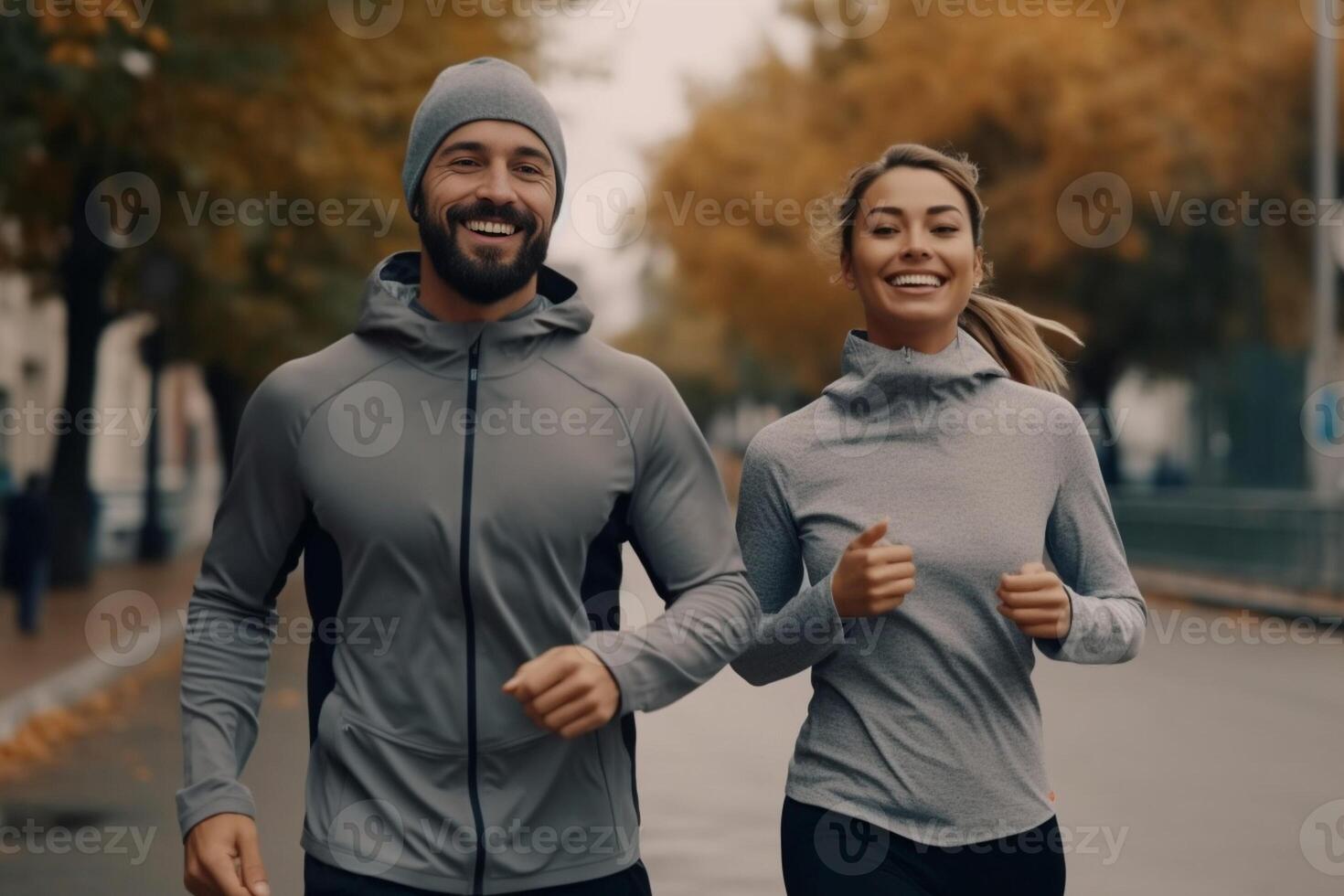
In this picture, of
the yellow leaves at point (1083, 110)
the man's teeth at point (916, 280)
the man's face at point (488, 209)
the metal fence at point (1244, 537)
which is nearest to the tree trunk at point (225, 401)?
the yellow leaves at point (1083, 110)

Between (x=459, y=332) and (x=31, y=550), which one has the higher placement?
(x=459, y=332)

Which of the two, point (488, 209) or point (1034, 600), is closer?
point (488, 209)

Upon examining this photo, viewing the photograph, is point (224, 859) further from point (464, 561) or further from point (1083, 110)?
point (1083, 110)

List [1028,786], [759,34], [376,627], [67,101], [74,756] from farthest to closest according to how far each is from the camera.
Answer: [759,34]
[67,101]
[74,756]
[1028,786]
[376,627]

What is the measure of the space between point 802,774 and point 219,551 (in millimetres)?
1143

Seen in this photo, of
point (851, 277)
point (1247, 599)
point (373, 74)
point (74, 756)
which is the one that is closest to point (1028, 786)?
point (851, 277)

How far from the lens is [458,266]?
10.4 feet

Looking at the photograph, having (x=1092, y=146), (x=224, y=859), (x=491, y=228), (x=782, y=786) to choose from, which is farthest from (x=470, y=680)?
(x=1092, y=146)

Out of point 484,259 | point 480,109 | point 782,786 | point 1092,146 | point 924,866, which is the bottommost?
point 782,786

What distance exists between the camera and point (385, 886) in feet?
10.0

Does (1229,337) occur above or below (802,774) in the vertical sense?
above

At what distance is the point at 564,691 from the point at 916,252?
4.10ft

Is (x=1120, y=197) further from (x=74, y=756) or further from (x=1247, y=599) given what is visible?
(x=74, y=756)

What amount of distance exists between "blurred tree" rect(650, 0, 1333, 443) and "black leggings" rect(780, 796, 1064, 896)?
23151mm
